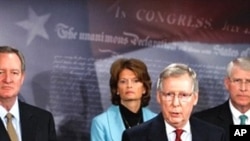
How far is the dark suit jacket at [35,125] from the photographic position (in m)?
2.77

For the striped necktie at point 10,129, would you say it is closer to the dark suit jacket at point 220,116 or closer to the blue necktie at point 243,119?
the dark suit jacket at point 220,116

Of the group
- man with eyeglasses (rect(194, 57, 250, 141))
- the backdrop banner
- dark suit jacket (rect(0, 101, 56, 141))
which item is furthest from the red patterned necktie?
the backdrop banner

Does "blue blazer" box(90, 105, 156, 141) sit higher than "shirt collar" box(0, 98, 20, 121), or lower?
lower

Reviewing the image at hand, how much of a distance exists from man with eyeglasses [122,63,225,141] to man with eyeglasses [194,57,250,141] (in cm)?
74

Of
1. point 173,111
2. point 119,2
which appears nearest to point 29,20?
point 119,2

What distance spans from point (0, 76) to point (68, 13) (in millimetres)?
890

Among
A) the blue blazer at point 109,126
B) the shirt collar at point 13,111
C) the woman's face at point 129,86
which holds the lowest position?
the blue blazer at point 109,126

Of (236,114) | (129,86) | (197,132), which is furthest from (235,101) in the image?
(197,132)

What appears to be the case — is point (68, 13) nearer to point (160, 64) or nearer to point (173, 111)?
point (160, 64)

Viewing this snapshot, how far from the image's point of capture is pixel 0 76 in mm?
2721

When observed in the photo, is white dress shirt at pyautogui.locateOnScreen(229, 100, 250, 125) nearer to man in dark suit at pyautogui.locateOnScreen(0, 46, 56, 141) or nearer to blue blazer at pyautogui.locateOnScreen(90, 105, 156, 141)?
blue blazer at pyautogui.locateOnScreen(90, 105, 156, 141)

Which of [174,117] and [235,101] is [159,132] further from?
[235,101]

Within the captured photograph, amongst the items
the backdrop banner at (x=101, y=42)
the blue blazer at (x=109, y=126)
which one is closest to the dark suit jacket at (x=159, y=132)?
the blue blazer at (x=109, y=126)

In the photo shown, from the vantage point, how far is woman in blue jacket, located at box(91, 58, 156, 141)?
3012 mm
